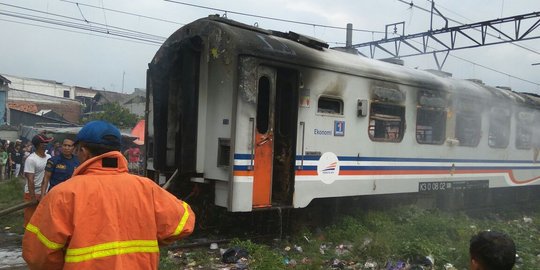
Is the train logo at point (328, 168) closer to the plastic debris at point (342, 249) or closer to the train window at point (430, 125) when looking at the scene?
the plastic debris at point (342, 249)

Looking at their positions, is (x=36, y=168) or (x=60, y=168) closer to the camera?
(x=60, y=168)

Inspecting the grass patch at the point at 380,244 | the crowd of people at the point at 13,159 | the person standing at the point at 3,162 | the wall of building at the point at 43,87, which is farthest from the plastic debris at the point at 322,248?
the wall of building at the point at 43,87

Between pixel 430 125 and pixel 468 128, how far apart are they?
1434 millimetres

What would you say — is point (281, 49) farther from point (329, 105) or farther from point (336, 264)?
point (336, 264)

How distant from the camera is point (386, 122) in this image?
834 cm

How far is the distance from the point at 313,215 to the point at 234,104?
2626mm

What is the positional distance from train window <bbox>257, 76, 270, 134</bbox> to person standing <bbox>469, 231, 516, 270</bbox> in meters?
4.48

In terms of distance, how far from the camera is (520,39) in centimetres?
1436

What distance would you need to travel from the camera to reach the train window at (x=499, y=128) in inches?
423

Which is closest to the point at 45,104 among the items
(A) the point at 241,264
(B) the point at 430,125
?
(B) the point at 430,125

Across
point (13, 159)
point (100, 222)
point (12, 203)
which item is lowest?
point (12, 203)

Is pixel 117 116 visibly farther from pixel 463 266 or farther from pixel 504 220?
pixel 463 266

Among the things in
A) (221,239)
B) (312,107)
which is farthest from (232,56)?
(221,239)

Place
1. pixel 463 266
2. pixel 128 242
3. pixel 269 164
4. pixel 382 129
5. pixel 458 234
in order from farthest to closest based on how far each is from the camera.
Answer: pixel 382 129 → pixel 458 234 → pixel 269 164 → pixel 463 266 → pixel 128 242
